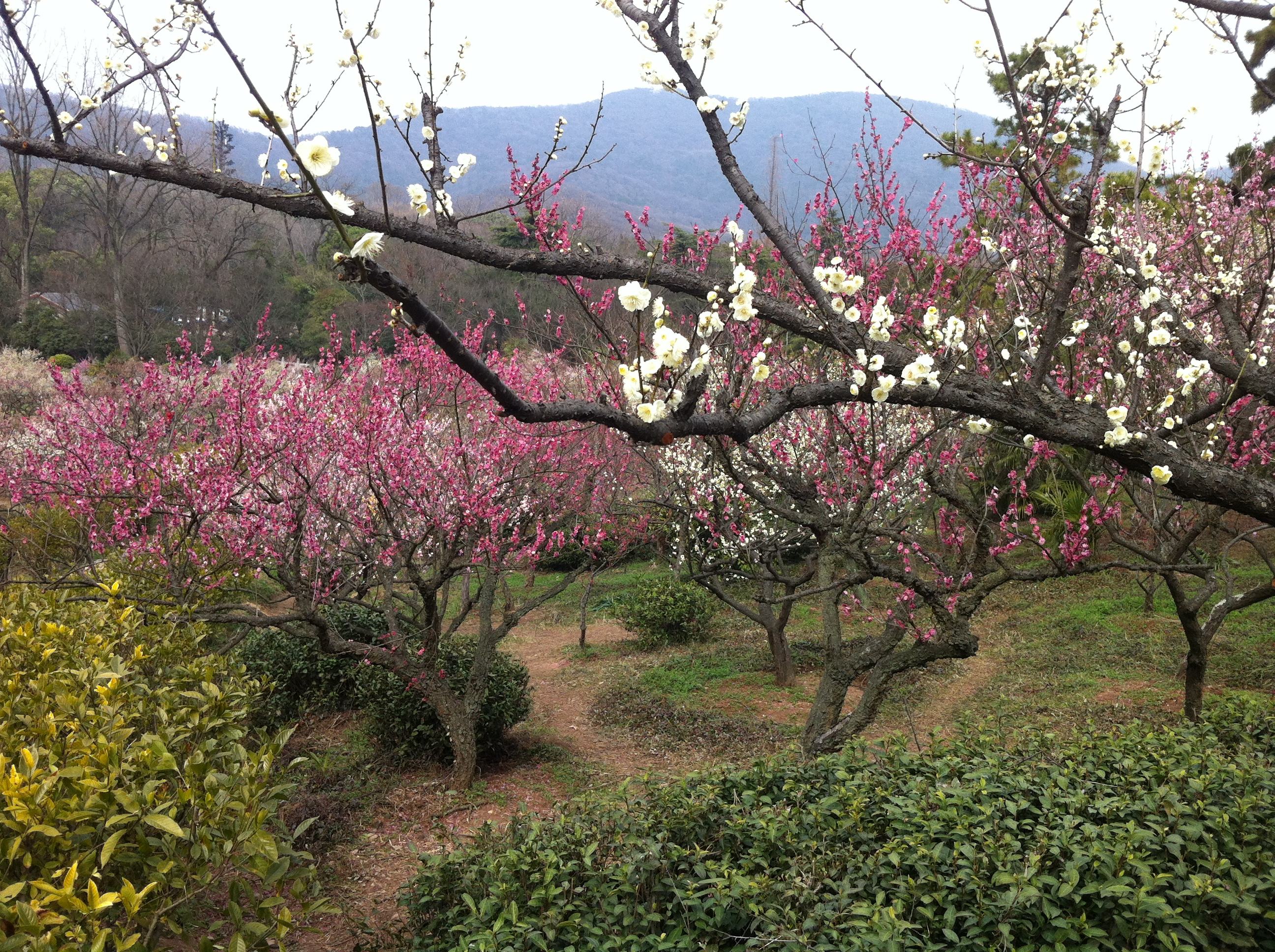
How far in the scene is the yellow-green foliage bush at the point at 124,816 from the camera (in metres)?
1.84

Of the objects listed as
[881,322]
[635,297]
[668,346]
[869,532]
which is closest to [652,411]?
[668,346]

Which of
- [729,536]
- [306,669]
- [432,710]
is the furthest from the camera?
[729,536]

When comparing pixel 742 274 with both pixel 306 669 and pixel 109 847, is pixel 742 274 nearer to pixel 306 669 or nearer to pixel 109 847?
pixel 109 847

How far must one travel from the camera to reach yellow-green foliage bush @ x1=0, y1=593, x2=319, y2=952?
72.5 inches

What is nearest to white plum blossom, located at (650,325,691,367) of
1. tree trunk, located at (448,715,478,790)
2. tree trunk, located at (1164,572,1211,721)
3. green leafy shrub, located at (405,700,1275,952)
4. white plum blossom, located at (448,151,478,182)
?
white plum blossom, located at (448,151,478,182)

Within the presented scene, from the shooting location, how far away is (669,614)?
1027cm

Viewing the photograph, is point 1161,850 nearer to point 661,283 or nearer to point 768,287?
point 661,283

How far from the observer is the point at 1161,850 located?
2639 millimetres

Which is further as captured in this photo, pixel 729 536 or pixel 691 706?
pixel 729 536

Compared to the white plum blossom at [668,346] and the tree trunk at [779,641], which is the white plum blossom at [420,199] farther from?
the tree trunk at [779,641]

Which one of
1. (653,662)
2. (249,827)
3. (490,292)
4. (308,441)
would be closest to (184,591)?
(308,441)

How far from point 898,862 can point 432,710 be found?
4575mm

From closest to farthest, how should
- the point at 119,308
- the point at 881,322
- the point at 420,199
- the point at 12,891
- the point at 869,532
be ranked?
the point at 12,891 → the point at 420,199 → the point at 881,322 → the point at 869,532 → the point at 119,308

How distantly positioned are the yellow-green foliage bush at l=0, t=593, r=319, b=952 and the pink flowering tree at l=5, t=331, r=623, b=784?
1.89 metres
